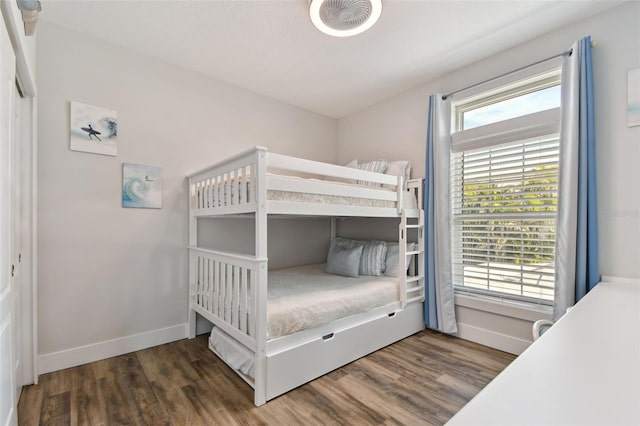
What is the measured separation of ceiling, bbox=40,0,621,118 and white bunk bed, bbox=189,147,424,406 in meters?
0.98

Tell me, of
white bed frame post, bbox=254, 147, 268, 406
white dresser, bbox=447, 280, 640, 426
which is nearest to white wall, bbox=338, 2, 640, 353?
white dresser, bbox=447, 280, 640, 426

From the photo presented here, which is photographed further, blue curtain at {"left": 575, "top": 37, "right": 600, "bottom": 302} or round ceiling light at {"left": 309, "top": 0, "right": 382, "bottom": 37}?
blue curtain at {"left": 575, "top": 37, "right": 600, "bottom": 302}

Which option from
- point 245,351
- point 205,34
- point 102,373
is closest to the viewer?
point 245,351

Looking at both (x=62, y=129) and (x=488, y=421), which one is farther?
(x=62, y=129)

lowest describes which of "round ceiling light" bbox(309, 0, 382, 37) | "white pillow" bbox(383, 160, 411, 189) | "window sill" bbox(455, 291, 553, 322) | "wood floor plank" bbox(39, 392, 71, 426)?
"wood floor plank" bbox(39, 392, 71, 426)

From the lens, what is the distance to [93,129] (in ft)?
7.13

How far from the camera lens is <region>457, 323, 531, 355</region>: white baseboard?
2.26 metres

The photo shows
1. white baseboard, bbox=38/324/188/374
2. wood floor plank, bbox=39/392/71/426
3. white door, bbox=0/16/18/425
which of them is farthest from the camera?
white baseboard, bbox=38/324/188/374

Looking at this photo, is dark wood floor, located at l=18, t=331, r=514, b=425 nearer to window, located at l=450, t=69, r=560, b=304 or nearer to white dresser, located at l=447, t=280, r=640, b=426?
window, located at l=450, t=69, r=560, b=304

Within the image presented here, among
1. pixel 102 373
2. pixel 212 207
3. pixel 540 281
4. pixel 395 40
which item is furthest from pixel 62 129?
pixel 540 281

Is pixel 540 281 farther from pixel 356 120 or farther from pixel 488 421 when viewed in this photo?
pixel 356 120

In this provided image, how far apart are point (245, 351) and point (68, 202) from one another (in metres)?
1.67

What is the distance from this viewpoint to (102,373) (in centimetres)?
197

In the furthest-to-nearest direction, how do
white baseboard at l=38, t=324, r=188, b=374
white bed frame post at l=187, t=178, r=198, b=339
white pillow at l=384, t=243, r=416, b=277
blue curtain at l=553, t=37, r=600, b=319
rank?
white pillow at l=384, t=243, r=416, b=277 < white bed frame post at l=187, t=178, r=198, b=339 < white baseboard at l=38, t=324, r=188, b=374 < blue curtain at l=553, t=37, r=600, b=319
